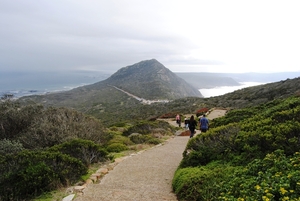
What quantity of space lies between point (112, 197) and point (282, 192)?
3767 mm

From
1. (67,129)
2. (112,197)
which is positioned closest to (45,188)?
(112,197)

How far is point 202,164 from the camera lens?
23.5 feet

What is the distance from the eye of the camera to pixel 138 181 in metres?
7.20

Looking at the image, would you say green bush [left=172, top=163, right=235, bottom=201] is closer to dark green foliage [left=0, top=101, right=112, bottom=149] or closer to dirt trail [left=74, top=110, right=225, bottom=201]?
dirt trail [left=74, top=110, right=225, bottom=201]

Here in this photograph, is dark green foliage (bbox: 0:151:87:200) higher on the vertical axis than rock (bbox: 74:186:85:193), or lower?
higher

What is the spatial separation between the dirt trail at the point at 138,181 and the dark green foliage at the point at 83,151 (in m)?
0.92

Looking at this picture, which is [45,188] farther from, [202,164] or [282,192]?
[282,192]

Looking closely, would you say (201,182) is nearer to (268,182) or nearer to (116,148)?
(268,182)

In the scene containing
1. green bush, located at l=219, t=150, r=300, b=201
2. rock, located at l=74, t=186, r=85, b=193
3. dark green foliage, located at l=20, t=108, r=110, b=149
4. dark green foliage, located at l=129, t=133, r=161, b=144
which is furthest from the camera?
dark green foliage, located at l=129, t=133, r=161, b=144

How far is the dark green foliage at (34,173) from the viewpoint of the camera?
6074 millimetres

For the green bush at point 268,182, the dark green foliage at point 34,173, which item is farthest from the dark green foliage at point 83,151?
the green bush at point 268,182

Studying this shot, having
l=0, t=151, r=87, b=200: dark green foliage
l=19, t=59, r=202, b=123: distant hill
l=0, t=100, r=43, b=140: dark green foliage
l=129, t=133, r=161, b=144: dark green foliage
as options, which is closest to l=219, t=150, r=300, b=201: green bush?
l=0, t=151, r=87, b=200: dark green foliage

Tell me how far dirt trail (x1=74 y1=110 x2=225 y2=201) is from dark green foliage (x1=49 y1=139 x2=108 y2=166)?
92cm

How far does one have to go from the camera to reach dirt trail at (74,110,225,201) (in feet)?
19.5
